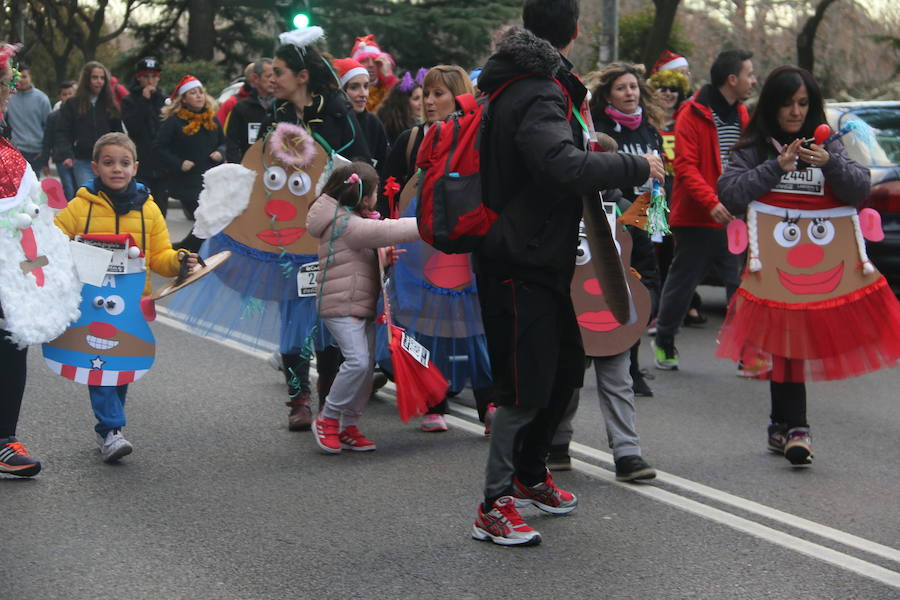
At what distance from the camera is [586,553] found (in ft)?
16.0

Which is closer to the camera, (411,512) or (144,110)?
(411,512)

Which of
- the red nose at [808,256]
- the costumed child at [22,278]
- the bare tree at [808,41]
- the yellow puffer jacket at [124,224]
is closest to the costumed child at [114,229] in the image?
the yellow puffer jacket at [124,224]

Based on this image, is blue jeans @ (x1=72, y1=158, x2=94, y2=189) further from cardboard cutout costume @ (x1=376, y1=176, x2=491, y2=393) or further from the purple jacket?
the purple jacket

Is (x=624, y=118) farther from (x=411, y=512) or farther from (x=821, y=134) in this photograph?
(x=411, y=512)

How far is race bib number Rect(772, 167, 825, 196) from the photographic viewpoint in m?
6.31

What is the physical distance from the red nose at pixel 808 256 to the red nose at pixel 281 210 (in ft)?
8.33

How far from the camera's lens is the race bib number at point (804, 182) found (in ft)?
20.7

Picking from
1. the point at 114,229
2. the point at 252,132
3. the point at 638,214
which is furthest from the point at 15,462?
the point at 638,214

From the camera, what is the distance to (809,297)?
6.29m

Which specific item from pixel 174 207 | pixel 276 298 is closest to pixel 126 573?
pixel 276 298

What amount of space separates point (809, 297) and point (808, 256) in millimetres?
198

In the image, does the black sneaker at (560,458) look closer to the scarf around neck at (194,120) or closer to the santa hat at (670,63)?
the santa hat at (670,63)

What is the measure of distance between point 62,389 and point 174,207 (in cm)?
1646

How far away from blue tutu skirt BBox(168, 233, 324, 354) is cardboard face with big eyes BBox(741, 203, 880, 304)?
87.4 inches
